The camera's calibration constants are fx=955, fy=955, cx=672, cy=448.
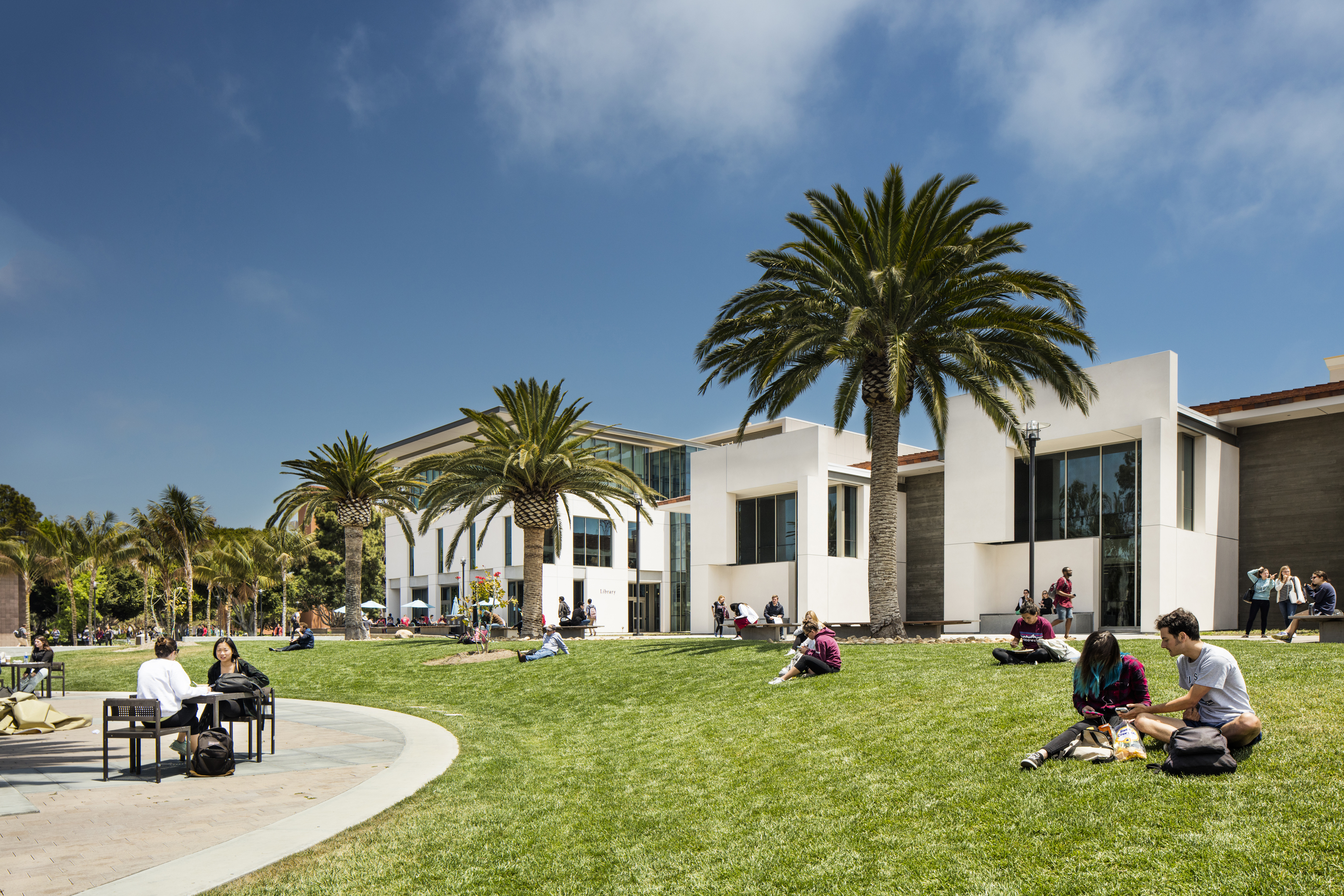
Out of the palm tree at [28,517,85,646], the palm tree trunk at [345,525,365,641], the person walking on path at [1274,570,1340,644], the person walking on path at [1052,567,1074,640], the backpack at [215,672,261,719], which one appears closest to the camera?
the backpack at [215,672,261,719]

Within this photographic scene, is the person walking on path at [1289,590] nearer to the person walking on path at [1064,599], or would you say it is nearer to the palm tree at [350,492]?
the person walking on path at [1064,599]

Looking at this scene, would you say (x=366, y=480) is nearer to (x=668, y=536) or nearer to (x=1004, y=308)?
(x=668, y=536)

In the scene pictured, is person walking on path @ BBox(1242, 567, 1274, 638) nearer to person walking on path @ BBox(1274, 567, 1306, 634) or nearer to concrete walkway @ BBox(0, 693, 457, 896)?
person walking on path @ BBox(1274, 567, 1306, 634)

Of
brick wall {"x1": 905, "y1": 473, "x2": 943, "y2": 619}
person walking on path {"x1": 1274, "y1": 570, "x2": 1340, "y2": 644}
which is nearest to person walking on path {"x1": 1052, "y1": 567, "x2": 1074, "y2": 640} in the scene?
person walking on path {"x1": 1274, "y1": 570, "x2": 1340, "y2": 644}

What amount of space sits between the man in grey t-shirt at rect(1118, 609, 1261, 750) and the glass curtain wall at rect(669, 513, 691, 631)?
1725 inches

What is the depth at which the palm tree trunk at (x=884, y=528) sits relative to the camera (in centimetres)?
2067

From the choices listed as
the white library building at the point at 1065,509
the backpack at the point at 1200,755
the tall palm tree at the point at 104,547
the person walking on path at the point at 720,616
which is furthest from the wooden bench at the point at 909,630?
the tall palm tree at the point at 104,547

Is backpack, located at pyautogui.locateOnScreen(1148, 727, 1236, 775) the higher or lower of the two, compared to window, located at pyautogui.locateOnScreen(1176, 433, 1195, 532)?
lower

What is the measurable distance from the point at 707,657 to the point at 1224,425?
1816cm

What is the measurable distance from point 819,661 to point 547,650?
1002 cm

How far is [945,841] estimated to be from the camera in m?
6.14

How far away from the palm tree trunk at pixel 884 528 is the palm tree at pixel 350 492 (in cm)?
1995

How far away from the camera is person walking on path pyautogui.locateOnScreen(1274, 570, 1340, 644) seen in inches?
692

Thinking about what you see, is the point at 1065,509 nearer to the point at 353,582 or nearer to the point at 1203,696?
the point at 1203,696
